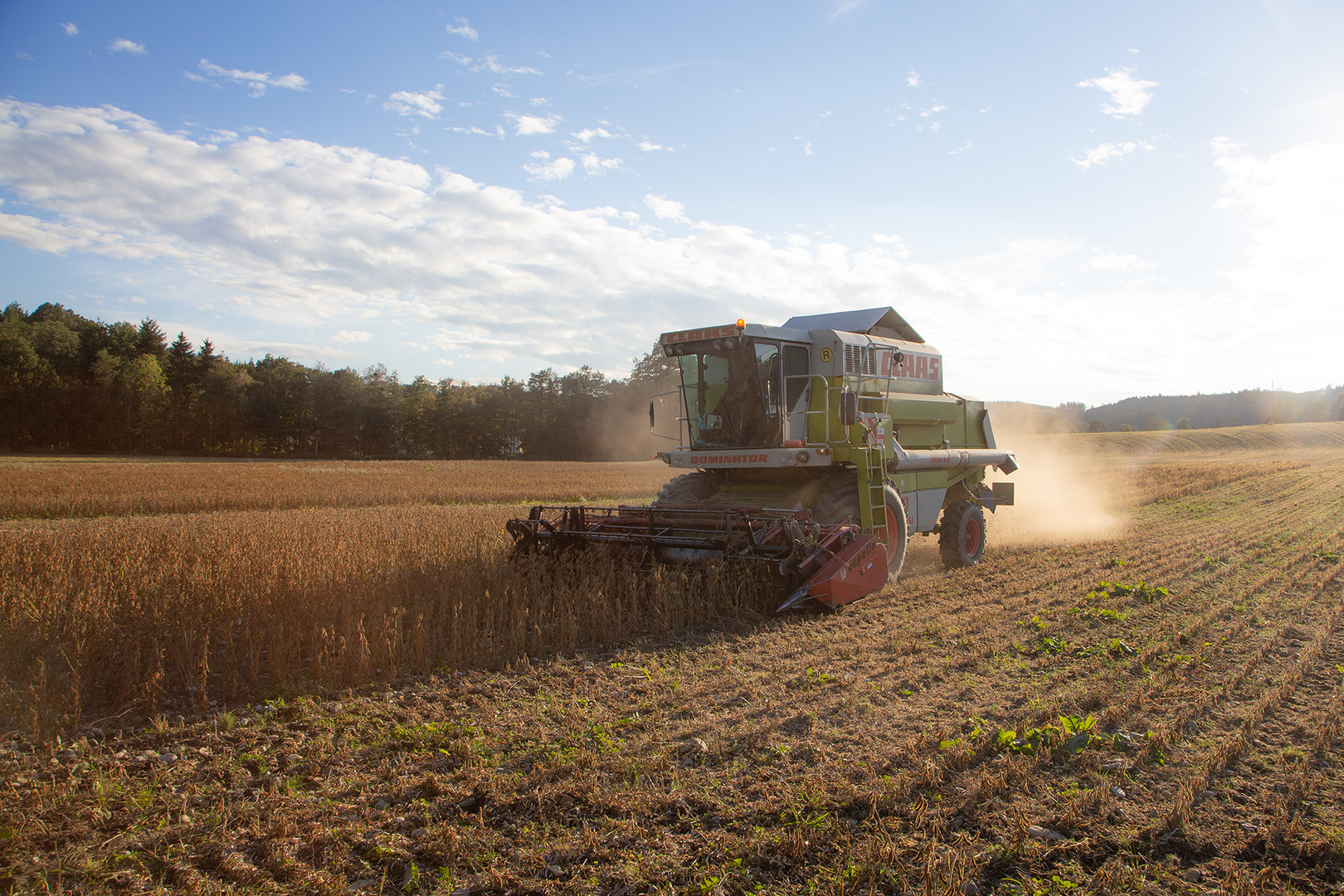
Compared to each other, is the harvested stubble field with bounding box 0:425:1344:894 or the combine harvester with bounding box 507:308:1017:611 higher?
the combine harvester with bounding box 507:308:1017:611

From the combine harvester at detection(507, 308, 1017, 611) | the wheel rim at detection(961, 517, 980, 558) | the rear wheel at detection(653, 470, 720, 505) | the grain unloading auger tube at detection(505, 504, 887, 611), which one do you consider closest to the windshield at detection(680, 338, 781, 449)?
the combine harvester at detection(507, 308, 1017, 611)

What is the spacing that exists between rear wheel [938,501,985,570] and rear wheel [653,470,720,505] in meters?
3.27

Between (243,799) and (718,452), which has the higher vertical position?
(718,452)

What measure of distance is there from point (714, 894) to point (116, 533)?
1001 cm

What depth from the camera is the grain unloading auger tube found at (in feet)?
20.4

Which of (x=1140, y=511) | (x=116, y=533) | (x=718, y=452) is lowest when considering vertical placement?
(x=1140, y=511)

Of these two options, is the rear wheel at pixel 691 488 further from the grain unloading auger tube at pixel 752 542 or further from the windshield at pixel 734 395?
the grain unloading auger tube at pixel 752 542

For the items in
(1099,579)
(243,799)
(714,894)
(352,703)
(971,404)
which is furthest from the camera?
(971,404)

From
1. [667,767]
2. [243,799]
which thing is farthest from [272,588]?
[667,767]

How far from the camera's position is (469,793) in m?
3.02

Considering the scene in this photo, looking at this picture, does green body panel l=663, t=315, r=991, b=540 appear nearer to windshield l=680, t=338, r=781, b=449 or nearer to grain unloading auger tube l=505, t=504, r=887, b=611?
windshield l=680, t=338, r=781, b=449

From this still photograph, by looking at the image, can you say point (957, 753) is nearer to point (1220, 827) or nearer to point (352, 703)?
point (1220, 827)

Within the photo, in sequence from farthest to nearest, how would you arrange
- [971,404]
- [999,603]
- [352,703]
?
[971,404], [999,603], [352,703]

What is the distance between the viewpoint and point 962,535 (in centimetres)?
950
